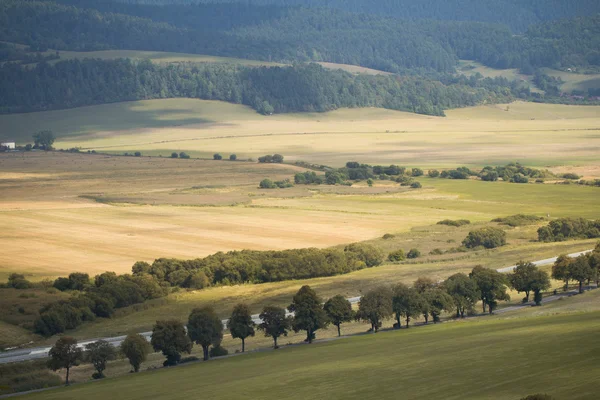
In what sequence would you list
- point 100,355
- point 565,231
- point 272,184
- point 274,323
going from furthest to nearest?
1. point 272,184
2. point 565,231
3. point 274,323
4. point 100,355

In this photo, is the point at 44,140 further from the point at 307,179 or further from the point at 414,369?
the point at 414,369


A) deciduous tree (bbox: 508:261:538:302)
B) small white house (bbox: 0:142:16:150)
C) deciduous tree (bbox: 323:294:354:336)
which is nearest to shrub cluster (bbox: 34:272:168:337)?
deciduous tree (bbox: 323:294:354:336)

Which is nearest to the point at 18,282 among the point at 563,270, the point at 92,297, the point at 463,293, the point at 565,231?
the point at 92,297

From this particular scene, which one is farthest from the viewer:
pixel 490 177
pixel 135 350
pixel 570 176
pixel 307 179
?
pixel 307 179

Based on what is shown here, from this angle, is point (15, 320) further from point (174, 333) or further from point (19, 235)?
point (19, 235)

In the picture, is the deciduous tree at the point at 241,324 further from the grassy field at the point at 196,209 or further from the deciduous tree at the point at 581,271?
the grassy field at the point at 196,209
